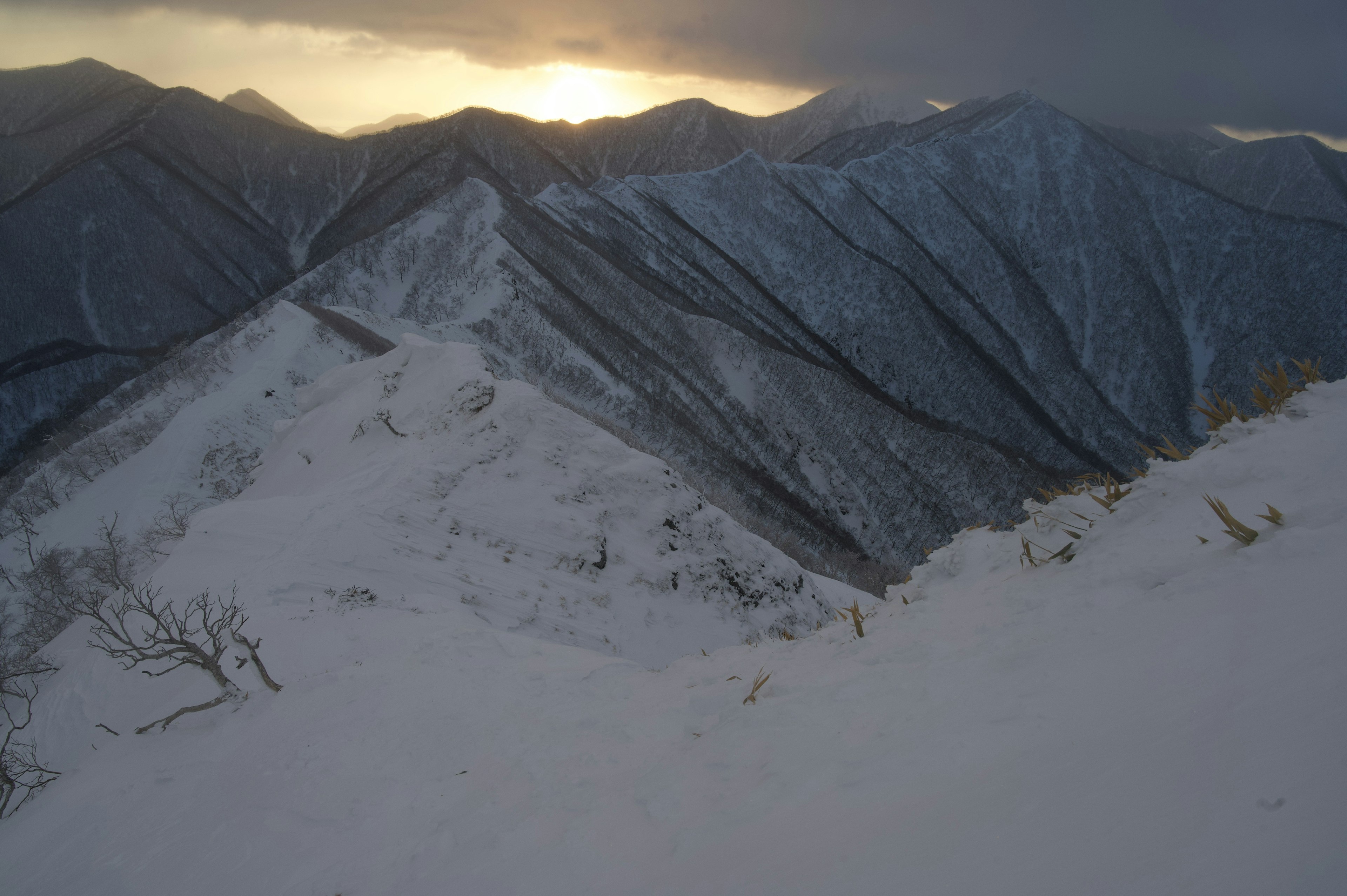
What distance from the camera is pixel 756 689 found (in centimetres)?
452

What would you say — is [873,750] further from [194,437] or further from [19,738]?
[194,437]

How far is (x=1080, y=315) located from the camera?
3374 inches

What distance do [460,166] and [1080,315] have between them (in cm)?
9290

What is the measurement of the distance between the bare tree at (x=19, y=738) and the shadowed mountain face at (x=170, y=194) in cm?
6376

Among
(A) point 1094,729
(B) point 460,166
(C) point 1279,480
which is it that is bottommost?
(A) point 1094,729

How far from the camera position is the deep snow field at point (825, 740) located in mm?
2193

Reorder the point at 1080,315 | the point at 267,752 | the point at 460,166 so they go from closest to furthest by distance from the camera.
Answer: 1. the point at 267,752
2. the point at 1080,315
3. the point at 460,166

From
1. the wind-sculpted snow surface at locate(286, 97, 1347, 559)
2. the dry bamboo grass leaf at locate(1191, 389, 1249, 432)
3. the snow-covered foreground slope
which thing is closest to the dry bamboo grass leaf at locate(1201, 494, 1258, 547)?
the snow-covered foreground slope

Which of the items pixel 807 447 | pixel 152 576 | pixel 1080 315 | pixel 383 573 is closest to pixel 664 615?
pixel 383 573

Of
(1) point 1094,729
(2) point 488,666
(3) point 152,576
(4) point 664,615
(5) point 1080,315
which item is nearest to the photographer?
(1) point 1094,729

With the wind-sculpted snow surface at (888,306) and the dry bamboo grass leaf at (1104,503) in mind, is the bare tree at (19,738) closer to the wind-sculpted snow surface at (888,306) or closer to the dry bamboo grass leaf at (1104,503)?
the dry bamboo grass leaf at (1104,503)

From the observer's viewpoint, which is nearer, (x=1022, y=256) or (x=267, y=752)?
(x=267, y=752)

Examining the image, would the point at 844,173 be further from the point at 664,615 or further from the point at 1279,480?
the point at 1279,480

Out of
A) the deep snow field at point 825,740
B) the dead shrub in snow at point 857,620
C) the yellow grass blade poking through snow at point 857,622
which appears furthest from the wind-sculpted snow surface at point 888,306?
the yellow grass blade poking through snow at point 857,622
